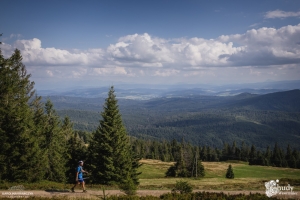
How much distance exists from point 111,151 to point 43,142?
32.6ft

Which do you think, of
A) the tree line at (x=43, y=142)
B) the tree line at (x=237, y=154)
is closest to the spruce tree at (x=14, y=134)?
the tree line at (x=43, y=142)

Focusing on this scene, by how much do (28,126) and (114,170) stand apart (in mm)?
11389

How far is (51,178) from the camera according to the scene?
97.4 feet

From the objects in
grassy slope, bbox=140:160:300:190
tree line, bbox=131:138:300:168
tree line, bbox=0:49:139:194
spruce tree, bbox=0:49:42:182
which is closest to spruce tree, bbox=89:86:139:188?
tree line, bbox=0:49:139:194

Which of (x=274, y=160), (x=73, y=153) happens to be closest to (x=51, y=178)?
(x=73, y=153)

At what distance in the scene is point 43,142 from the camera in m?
29.8

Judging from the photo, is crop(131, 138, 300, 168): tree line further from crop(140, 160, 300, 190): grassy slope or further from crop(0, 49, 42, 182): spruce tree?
crop(0, 49, 42, 182): spruce tree

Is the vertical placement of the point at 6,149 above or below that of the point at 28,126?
below

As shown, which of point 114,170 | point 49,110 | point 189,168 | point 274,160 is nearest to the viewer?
point 114,170

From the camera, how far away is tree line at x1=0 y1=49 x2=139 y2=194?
2189cm

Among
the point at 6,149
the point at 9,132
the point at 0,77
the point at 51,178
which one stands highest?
the point at 0,77

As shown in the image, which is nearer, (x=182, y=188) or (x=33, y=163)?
(x=182, y=188)

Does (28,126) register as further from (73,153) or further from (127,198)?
(127,198)

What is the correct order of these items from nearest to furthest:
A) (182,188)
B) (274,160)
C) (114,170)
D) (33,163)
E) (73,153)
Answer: (182,188), (33,163), (114,170), (73,153), (274,160)
